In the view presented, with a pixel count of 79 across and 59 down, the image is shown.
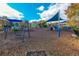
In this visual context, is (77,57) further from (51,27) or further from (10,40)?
(10,40)

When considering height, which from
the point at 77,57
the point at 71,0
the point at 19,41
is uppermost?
the point at 71,0

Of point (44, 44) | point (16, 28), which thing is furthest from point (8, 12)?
point (44, 44)

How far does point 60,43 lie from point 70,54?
141 millimetres

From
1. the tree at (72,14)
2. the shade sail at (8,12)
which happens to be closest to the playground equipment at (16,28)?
the shade sail at (8,12)

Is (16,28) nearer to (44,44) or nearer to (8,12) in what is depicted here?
(8,12)

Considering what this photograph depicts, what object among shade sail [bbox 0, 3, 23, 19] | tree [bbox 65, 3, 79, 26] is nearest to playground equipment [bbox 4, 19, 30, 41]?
shade sail [bbox 0, 3, 23, 19]

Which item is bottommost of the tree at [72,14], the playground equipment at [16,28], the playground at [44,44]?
the playground at [44,44]

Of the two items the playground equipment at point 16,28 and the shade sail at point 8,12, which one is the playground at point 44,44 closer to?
the playground equipment at point 16,28

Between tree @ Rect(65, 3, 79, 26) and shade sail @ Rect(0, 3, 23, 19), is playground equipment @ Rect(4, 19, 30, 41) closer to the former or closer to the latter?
shade sail @ Rect(0, 3, 23, 19)

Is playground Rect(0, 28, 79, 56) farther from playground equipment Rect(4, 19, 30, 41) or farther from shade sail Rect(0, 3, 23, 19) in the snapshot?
shade sail Rect(0, 3, 23, 19)

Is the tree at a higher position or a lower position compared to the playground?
higher

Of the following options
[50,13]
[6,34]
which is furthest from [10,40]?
[50,13]

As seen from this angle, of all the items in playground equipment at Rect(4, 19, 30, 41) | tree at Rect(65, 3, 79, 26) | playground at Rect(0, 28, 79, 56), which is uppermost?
tree at Rect(65, 3, 79, 26)

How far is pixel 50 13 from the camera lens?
257 centimetres
